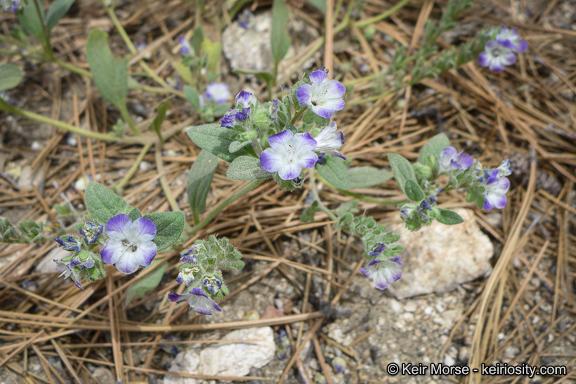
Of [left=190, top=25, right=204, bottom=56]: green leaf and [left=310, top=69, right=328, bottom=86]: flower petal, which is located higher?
[left=190, top=25, right=204, bottom=56]: green leaf

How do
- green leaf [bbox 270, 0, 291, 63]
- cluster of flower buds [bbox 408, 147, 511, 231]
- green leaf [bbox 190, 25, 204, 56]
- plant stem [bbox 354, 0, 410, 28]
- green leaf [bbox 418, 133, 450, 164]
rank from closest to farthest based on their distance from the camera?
cluster of flower buds [bbox 408, 147, 511, 231] < green leaf [bbox 418, 133, 450, 164] < green leaf [bbox 270, 0, 291, 63] < green leaf [bbox 190, 25, 204, 56] < plant stem [bbox 354, 0, 410, 28]

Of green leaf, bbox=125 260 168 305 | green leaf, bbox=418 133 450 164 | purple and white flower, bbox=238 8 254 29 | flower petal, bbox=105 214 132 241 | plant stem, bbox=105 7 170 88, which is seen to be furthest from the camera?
purple and white flower, bbox=238 8 254 29

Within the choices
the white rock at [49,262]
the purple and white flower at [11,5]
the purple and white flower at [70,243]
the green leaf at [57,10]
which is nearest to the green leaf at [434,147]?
the purple and white flower at [70,243]

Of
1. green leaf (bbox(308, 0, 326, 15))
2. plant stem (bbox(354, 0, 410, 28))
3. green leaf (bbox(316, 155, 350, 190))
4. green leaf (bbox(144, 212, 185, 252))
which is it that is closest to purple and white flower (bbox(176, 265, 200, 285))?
green leaf (bbox(144, 212, 185, 252))

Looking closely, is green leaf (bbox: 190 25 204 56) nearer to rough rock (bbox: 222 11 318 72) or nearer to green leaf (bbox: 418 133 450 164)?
rough rock (bbox: 222 11 318 72)

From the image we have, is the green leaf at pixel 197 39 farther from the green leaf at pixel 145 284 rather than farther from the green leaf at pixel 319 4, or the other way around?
the green leaf at pixel 145 284

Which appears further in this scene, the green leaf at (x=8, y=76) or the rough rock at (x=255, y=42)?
the rough rock at (x=255, y=42)

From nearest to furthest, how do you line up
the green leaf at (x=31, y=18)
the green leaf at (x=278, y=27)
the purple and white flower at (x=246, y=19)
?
the green leaf at (x=31, y=18) < the green leaf at (x=278, y=27) < the purple and white flower at (x=246, y=19)

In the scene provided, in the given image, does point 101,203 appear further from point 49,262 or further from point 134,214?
point 49,262
